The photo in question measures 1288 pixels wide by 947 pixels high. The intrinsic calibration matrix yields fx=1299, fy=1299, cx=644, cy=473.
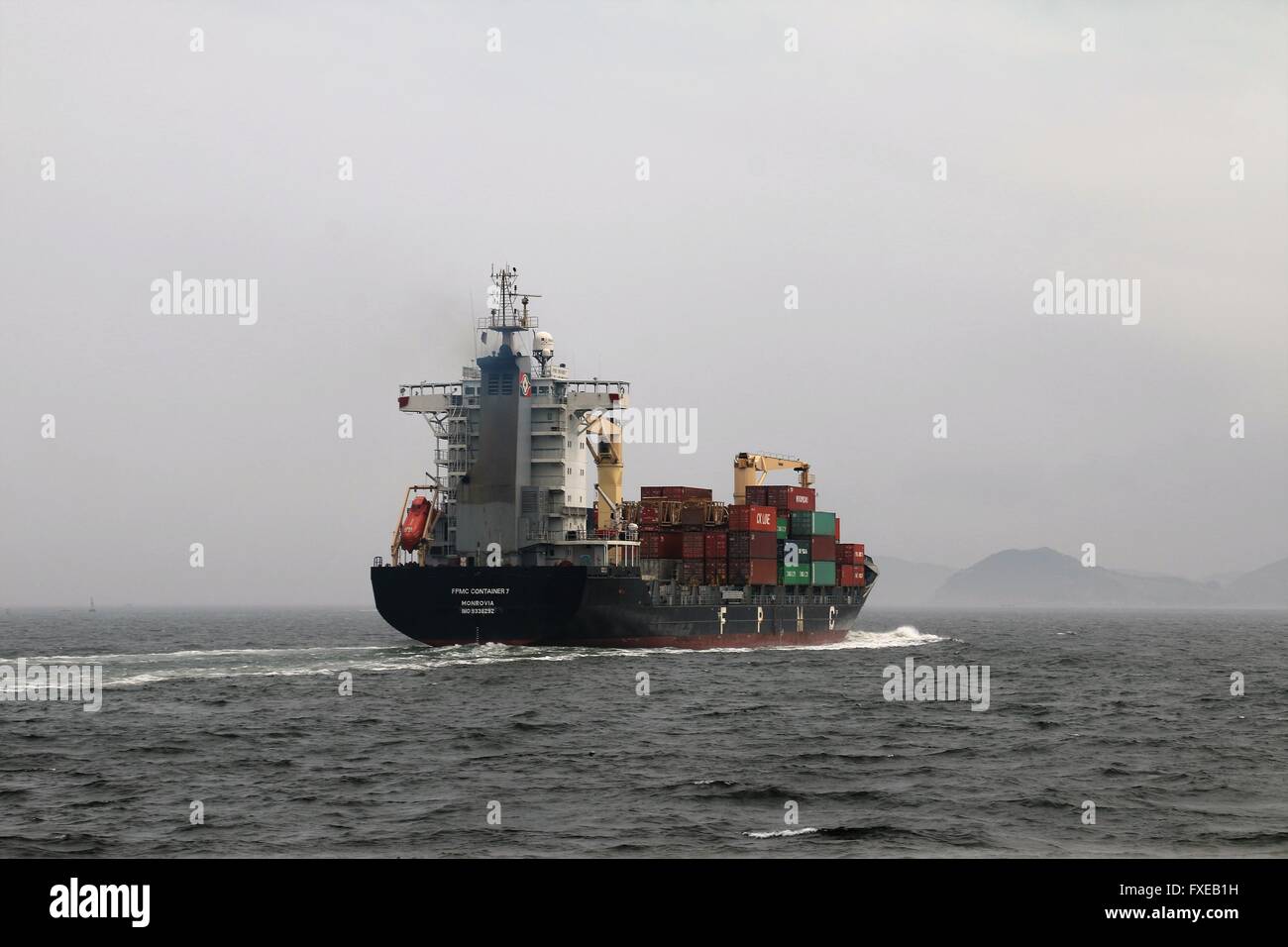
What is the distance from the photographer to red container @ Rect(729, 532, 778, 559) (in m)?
77.9

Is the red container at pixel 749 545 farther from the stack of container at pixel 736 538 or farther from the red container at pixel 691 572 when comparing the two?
the red container at pixel 691 572

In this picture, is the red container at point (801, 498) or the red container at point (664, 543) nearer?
the red container at point (664, 543)

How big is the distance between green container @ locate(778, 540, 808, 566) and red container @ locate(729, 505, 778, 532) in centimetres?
288

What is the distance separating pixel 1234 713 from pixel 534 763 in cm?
2723

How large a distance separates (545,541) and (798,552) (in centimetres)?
2498

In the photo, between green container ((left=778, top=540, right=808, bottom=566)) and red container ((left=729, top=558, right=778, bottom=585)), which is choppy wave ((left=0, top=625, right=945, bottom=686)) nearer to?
red container ((left=729, top=558, right=778, bottom=585))

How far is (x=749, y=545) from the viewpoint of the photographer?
77.9 m

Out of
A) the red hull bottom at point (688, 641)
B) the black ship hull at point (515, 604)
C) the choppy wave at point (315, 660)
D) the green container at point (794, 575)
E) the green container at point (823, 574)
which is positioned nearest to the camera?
the choppy wave at point (315, 660)

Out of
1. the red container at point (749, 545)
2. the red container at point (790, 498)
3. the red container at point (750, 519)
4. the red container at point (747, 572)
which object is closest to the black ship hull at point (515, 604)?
the red container at point (747, 572)

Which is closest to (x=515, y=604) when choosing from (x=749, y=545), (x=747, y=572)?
(x=747, y=572)

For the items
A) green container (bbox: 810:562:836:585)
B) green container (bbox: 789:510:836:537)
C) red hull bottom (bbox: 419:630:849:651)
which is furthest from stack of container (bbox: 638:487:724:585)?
green container (bbox: 810:562:836:585)

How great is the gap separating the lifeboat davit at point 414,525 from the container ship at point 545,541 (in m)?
0.07

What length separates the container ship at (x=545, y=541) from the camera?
61.9 meters

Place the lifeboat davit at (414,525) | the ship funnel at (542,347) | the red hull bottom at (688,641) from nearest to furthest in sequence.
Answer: the red hull bottom at (688,641) < the lifeboat davit at (414,525) < the ship funnel at (542,347)
